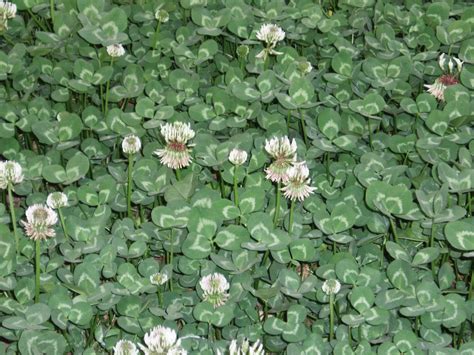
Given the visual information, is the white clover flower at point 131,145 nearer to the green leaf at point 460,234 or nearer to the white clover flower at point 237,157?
the white clover flower at point 237,157

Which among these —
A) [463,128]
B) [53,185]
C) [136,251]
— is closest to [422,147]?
[463,128]

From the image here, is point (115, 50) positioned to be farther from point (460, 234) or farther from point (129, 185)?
point (460, 234)

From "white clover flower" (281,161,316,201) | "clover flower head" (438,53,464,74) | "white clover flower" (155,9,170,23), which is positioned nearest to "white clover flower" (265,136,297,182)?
"white clover flower" (281,161,316,201)

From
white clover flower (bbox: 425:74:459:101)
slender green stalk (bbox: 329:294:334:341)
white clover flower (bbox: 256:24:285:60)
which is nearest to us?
slender green stalk (bbox: 329:294:334:341)

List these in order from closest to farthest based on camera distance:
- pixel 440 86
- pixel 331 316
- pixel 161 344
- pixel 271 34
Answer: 1. pixel 161 344
2. pixel 331 316
3. pixel 440 86
4. pixel 271 34

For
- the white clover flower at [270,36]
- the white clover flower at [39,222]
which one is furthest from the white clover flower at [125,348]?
the white clover flower at [270,36]

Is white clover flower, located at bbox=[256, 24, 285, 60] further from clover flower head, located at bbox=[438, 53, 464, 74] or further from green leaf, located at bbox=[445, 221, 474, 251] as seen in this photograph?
green leaf, located at bbox=[445, 221, 474, 251]

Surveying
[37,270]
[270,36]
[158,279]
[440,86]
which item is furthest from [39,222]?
[440,86]
